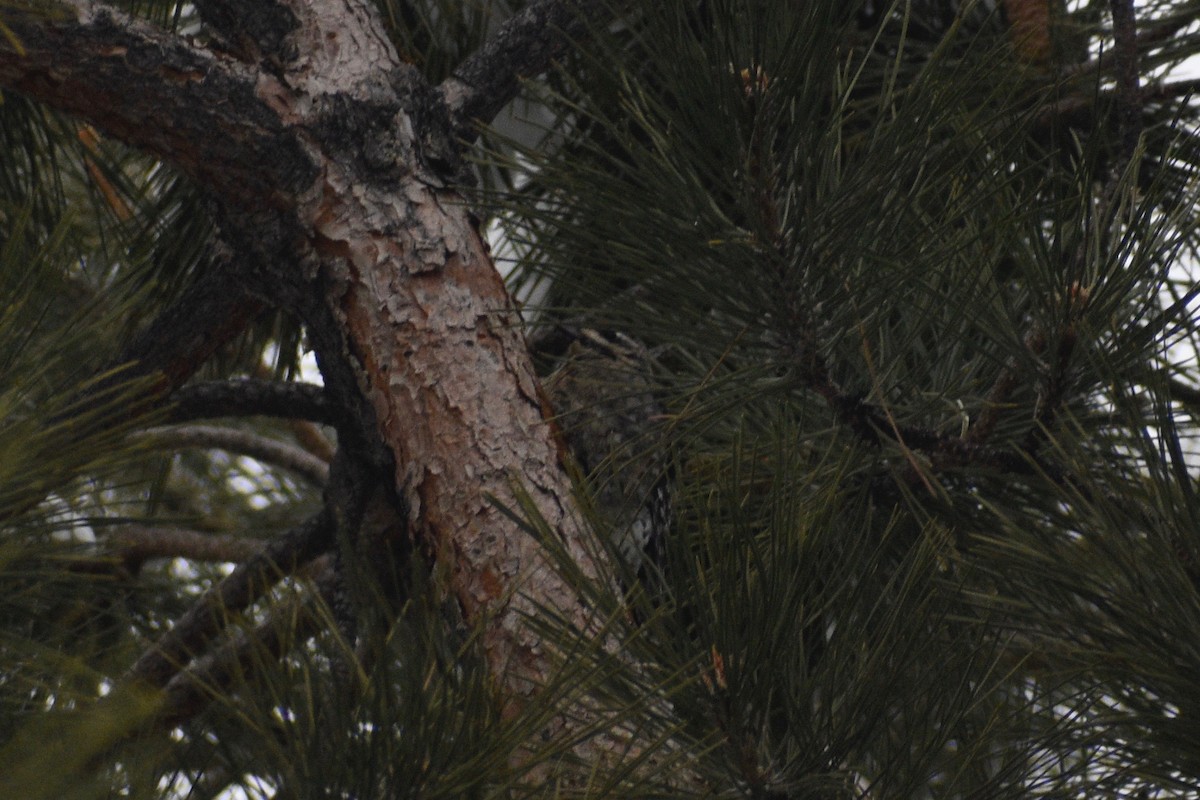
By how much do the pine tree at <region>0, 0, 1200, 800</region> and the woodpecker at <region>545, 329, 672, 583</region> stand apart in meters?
0.01

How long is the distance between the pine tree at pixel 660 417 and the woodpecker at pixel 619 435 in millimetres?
11

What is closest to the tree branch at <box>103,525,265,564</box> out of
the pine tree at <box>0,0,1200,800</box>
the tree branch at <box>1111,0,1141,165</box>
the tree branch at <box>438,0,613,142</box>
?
the pine tree at <box>0,0,1200,800</box>

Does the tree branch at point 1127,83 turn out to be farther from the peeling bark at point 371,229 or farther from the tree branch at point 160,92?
the tree branch at point 160,92

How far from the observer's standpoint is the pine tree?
62 centimetres

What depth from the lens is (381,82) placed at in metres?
0.83

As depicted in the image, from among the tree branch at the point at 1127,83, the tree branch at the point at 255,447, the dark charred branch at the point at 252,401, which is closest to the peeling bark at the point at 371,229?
the dark charred branch at the point at 252,401

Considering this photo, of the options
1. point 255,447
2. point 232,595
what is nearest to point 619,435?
point 232,595

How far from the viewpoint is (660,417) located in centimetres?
78

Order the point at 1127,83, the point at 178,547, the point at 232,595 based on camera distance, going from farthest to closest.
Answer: the point at 178,547 < the point at 232,595 < the point at 1127,83

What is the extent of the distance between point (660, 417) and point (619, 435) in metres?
0.19

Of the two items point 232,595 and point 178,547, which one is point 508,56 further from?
point 178,547

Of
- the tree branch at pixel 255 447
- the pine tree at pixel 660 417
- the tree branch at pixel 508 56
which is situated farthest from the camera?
→ the tree branch at pixel 255 447

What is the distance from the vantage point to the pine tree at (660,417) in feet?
2.04

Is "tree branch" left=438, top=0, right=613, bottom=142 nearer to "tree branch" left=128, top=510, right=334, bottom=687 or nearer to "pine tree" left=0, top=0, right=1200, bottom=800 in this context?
"pine tree" left=0, top=0, right=1200, bottom=800
